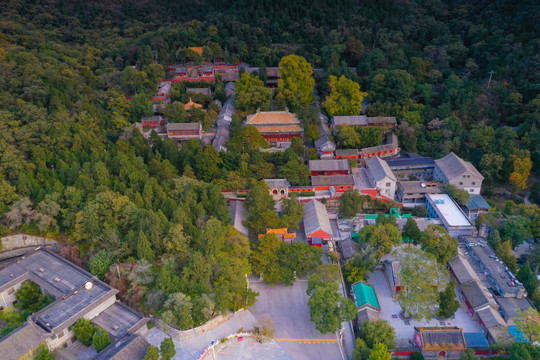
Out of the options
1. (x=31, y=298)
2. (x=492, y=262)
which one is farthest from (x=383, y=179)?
(x=31, y=298)

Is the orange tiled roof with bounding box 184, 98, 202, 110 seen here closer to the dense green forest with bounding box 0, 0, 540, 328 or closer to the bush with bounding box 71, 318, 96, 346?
the dense green forest with bounding box 0, 0, 540, 328

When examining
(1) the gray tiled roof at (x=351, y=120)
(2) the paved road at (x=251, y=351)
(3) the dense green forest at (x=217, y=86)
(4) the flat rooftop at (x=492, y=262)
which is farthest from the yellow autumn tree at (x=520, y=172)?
(2) the paved road at (x=251, y=351)

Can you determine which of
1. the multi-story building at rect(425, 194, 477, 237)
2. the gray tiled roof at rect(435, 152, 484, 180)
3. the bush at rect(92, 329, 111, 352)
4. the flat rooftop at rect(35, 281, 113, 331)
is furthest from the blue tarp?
the flat rooftop at rect(35, 281, 113, 331)

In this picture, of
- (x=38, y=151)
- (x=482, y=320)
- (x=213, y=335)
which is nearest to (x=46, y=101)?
(x=38, y=151)

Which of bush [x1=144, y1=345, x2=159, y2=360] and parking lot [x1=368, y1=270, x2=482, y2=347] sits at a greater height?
bush [x1=144, y1=345, x2=159, y2=360]

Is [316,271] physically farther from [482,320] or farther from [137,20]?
[137,20]

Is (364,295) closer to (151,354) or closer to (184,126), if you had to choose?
(151,354)

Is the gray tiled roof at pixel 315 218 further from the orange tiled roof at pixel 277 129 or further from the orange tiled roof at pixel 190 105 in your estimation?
the orange tiled roof at pixel 190 105
